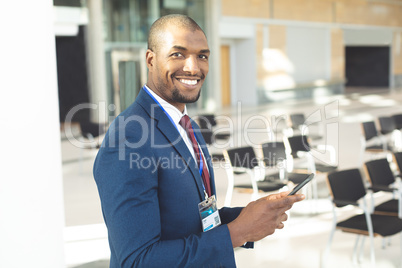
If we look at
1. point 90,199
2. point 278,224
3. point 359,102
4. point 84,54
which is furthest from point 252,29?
point 278,224

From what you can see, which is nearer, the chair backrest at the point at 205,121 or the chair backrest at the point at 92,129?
the chair backrest at the point at 92,129

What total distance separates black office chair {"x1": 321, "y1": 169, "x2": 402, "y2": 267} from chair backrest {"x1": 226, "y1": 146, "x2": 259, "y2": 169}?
4.56 feet

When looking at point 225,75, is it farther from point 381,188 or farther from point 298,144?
point 381,188

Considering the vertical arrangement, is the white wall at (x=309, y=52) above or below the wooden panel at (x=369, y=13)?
below

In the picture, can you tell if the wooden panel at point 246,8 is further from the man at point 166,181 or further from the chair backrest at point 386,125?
the man at point 166,181

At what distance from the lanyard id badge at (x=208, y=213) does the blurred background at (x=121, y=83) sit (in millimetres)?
864

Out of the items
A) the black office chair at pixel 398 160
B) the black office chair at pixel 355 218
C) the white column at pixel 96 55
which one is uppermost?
the white column at pixel 96 55

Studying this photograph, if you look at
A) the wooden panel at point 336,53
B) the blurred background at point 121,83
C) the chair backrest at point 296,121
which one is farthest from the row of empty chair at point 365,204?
the wooden panel at point 336,53

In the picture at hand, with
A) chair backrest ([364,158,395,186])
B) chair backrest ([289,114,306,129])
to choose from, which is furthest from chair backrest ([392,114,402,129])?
chair backrest ([364,158,395,186])

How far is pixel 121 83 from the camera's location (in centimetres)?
1262

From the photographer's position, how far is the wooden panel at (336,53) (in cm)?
2362

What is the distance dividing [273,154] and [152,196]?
4632mm

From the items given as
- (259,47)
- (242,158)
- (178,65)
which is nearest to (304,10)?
(259,47)

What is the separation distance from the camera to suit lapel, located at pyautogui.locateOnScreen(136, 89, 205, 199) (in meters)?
1.44
